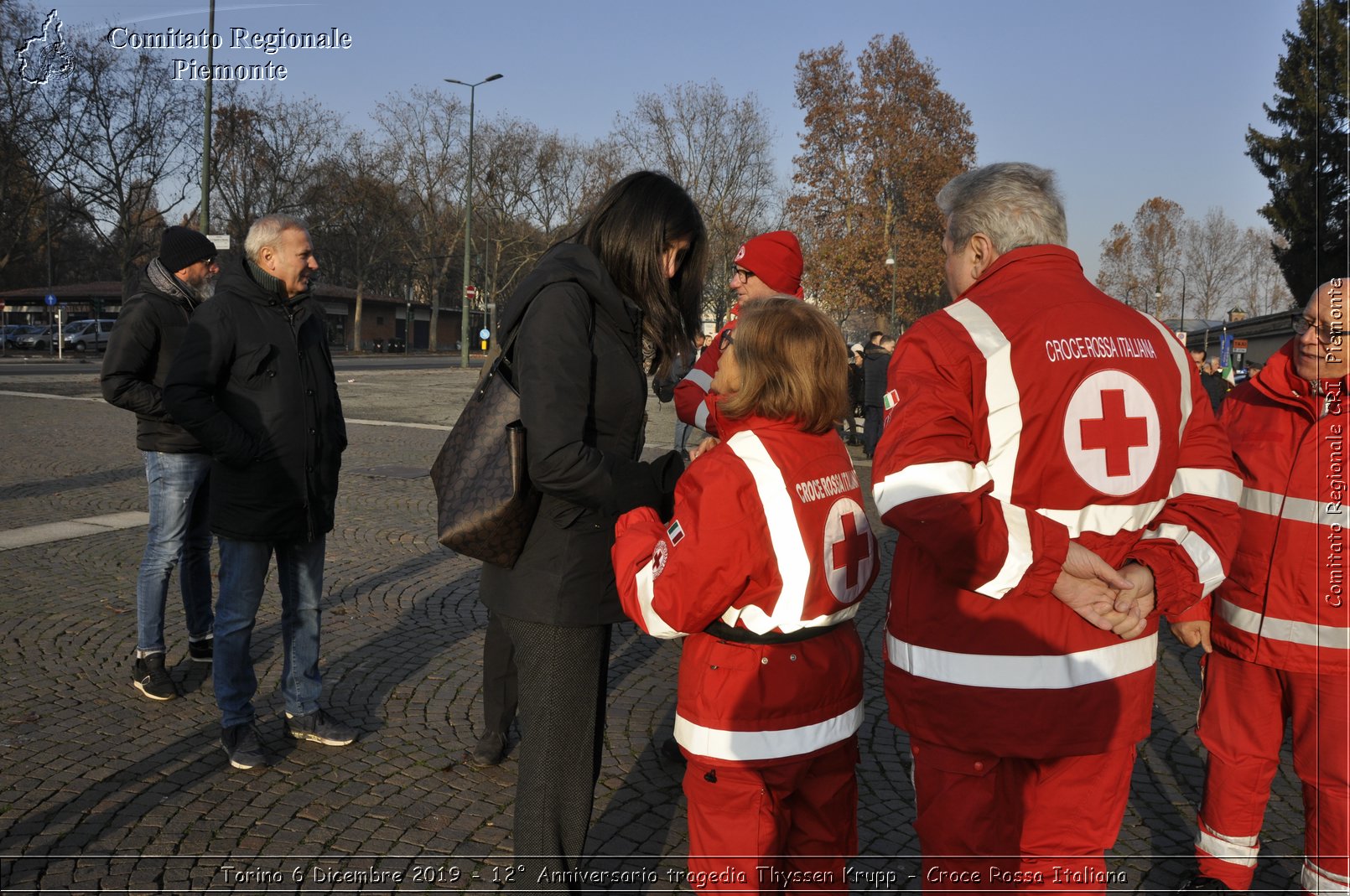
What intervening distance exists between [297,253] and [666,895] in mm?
2711

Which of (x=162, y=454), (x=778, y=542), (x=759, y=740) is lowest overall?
(x=759, y=740)

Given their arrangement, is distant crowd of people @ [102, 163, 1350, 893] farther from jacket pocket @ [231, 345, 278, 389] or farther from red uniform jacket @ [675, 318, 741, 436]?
jacket pocket @ [231, 345, 278, 389]

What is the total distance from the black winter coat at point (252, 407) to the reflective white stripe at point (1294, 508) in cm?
335

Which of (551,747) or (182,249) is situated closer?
(551,747)

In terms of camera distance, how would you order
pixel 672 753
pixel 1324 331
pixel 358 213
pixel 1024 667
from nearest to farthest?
1. pixel 1024 667
2. pixel 1324 331
3. pixel 672 753
4. pixel 358 213

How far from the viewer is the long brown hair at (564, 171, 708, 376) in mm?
2723

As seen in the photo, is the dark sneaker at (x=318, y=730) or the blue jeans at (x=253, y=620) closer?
the blue jeans at (x=253, y=620)

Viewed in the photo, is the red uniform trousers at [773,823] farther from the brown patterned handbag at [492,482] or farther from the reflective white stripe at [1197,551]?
the reflective white stripe at [1197,551]

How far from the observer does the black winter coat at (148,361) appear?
4586 mm

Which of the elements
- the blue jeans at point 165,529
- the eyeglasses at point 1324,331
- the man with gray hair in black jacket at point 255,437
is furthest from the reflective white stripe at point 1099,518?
the blue jeans at point 165,529

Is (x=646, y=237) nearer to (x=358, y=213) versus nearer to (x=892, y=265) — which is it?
(x=892, y=265)

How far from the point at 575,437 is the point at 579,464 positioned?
69 millimetres

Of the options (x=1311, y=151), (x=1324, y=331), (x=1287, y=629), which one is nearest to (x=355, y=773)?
(x=1287, y=629)

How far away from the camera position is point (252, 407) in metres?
3.89
